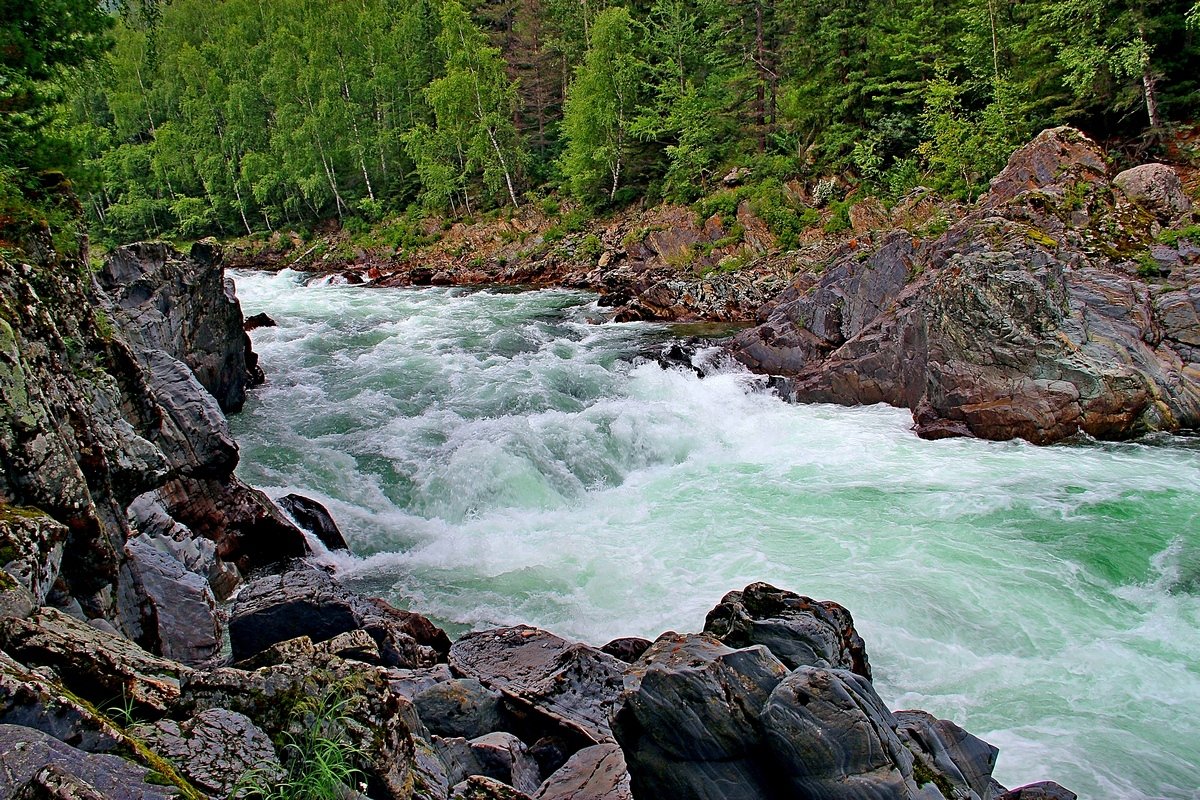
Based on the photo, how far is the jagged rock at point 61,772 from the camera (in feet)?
8.45

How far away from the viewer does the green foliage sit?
3.34 meters

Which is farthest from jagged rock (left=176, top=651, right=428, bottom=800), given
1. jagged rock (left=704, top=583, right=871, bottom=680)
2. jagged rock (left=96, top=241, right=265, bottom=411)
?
jagged rock (left=96, top=241, right=265, bottom=411)

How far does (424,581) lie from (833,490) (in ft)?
23.6

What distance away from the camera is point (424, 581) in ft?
33.8

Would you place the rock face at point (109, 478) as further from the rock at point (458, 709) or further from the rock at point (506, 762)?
the rock at point (506, 762)

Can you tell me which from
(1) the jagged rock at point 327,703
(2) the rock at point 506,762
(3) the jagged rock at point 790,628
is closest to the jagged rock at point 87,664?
(1) the jagged rock at point 327,703

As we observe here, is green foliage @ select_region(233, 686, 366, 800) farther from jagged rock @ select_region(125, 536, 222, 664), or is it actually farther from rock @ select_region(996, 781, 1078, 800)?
rock @ select_region(996, 781, 1078, 800)

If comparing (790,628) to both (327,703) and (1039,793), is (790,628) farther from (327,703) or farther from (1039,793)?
(327,703)

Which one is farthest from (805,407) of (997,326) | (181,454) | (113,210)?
(113,210)

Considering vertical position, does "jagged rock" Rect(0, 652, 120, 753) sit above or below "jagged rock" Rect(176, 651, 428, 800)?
above

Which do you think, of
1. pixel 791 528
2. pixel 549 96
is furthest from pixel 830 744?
pixel 549 96

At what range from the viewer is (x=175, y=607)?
688 centimetres

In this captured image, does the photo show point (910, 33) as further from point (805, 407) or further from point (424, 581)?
point (424, 581)

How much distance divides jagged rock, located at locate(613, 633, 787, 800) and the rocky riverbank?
0.01 metres
